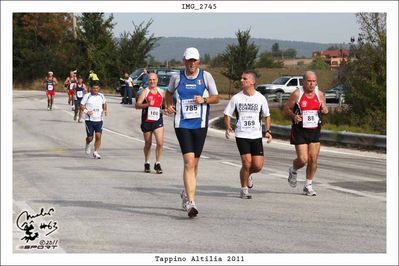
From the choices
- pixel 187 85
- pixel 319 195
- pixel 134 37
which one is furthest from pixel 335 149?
pixel 134 37

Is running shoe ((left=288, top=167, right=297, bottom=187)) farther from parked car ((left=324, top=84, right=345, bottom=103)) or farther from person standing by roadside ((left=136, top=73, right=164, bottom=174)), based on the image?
parked car ((left=324, top=84, right=345, bottom=103))

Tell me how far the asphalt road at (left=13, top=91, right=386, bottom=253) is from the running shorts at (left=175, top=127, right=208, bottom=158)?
2.77 feet

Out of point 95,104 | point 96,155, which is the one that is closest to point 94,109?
point 95,104

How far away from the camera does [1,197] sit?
30.4ft

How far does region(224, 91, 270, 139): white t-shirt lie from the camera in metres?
11.4

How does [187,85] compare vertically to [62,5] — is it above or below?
below

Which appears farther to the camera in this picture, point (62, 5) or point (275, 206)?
point (62, 5)

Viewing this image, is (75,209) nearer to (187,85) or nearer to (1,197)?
(1,197)

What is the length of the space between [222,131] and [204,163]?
10094mm

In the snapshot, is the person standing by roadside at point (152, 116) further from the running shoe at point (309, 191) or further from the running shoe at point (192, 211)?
the running shoe at point (192, 211)

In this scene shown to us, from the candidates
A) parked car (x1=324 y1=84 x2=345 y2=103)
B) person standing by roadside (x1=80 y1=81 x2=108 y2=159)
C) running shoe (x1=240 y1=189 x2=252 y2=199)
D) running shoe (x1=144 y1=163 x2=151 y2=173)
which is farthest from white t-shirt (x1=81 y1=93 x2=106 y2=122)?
parked car (x1=324 y1=84 x2=345 y2=103)

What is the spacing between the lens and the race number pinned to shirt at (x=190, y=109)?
9906 millimetres

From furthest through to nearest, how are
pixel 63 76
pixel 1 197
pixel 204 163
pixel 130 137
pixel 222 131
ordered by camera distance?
pixel 63 76
pixel 222 131
pixel 130 137
pixel 204 163
pixel 1 197

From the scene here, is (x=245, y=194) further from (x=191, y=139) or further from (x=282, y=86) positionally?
(x=282, y=86)
